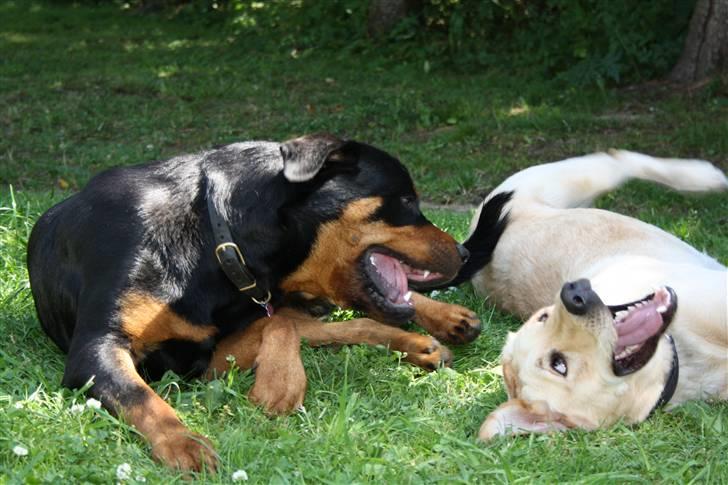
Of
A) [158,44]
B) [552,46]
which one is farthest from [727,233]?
[158,44]

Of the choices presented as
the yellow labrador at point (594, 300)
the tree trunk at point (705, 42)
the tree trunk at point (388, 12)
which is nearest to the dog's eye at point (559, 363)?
the yellow labrador at point (594, 300)

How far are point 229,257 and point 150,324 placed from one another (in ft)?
1.51

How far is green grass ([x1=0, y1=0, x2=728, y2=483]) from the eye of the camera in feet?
12.0

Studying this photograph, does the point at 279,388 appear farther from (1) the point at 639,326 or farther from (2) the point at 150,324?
(1) the point at 639,326

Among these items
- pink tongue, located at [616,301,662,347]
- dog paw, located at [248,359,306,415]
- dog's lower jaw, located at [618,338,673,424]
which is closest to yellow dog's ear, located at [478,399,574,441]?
dog's lower jaw, located at [618,338,673,424]

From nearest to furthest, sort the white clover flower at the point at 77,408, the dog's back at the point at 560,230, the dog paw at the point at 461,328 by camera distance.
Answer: the white clover flower at the point at 77,408
the dog paw at the point at 461,328
the dog's back at the point at 560,230

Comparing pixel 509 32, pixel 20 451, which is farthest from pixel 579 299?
pixel 509 32

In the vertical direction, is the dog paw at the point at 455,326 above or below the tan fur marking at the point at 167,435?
below

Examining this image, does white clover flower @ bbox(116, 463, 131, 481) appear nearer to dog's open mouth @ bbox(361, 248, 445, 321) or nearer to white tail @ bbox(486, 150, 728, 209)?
dog's open mouth @ bbox(361, 248, 445, 321)

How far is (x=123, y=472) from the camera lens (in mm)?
3357

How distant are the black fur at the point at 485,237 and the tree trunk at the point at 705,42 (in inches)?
249

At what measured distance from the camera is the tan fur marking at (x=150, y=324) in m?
4.22

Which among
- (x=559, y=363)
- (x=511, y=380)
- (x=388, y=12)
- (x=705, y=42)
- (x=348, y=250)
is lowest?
(x=388, y=12)

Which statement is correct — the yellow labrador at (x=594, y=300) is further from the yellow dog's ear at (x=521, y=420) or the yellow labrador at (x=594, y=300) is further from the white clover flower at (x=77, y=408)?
the white clover flower at (x=77, y=408)
